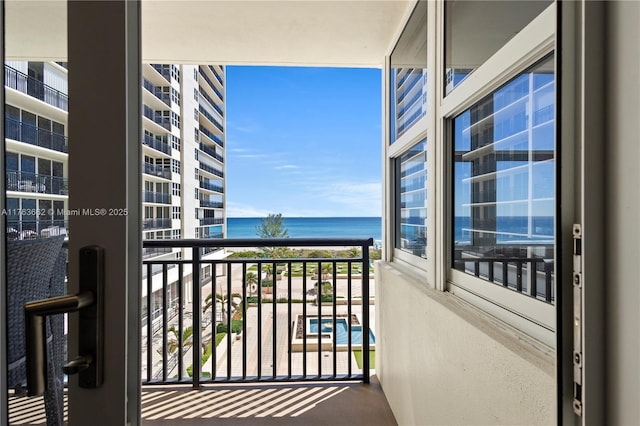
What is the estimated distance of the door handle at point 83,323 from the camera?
1.84ft

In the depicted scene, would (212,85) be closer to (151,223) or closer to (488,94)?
(151,223)

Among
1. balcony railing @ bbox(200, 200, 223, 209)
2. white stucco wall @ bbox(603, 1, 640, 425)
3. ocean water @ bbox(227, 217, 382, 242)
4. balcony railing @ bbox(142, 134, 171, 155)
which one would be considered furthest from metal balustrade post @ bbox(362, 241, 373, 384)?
ocean water @ bbox(227, 217, 382, 242)

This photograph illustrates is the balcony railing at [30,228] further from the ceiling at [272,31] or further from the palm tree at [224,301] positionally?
the palm tree at [224,301]

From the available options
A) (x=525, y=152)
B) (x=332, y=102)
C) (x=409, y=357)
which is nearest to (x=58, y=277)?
(x=525, y=152)

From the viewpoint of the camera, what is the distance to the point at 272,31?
7.34 feet

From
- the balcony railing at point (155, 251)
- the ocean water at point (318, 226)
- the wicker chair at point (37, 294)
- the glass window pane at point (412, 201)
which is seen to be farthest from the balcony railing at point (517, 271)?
the ocean water at point (318, 226)

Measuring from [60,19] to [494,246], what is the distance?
1.30 meters

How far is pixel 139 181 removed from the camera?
0.63 meters

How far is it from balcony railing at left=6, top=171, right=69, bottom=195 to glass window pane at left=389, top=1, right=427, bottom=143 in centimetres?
163

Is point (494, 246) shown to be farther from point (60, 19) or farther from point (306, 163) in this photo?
point (306, 163)

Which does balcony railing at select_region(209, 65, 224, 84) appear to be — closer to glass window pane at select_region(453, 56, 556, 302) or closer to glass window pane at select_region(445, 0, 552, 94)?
glass window pane at select_region(445, 0, 552, 94)

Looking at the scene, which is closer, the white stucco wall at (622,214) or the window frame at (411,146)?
the white stucco wall at (622,214)

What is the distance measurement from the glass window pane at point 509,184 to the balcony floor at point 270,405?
1.34 meters

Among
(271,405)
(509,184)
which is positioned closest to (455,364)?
(509,184)
